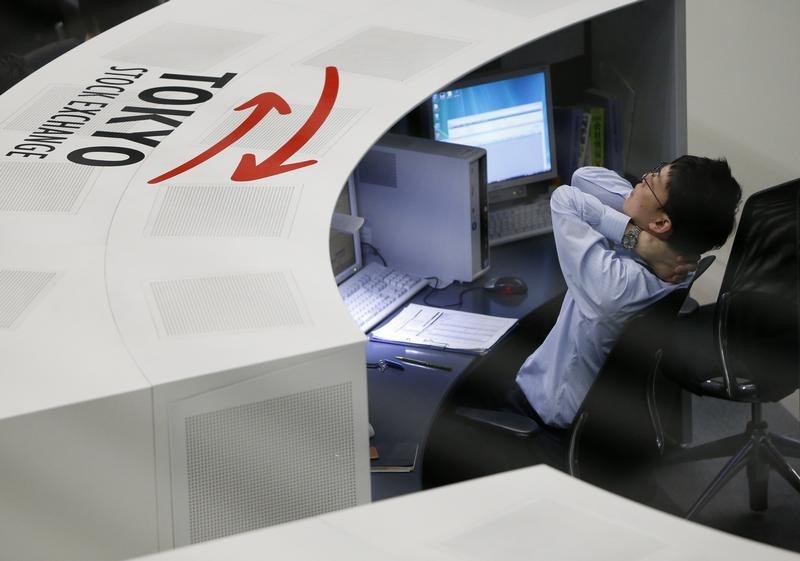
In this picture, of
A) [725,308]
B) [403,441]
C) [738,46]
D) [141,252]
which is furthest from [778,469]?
[738,46]

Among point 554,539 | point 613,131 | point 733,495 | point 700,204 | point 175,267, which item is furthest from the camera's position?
point 613,131

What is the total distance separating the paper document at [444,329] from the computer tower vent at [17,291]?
117cm

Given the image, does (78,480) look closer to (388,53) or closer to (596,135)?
(388,53)

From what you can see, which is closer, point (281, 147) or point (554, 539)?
point (554, 539)

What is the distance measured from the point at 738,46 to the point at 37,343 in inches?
157

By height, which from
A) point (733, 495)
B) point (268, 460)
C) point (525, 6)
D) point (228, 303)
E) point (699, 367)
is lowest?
point (733, 495)

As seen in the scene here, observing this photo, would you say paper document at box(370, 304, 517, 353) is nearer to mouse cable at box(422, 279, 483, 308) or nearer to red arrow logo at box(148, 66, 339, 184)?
mouse cable at box(422, 279, 483, 308)

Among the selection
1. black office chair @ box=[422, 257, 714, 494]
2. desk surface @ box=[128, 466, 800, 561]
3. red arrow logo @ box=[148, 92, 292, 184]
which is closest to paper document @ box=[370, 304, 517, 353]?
black office chair @ box=[422, 257, 714, 494]

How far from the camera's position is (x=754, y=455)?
2.98 metres

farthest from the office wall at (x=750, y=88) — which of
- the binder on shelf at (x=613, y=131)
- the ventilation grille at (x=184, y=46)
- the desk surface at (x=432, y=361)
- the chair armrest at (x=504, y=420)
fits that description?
the chair armrest at (x=504, y=420)

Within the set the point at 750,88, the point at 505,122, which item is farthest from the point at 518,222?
the point at 750,88

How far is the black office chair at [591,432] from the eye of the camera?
236 centimetres

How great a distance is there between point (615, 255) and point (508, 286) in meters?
0.56

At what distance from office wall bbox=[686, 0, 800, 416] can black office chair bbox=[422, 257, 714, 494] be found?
244 centimetres
